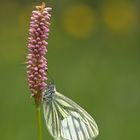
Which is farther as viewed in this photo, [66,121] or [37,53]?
[66,121]

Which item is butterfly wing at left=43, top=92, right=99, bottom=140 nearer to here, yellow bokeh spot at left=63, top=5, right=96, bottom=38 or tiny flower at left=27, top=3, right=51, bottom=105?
tiny flower at left=27, top=3, right=51, bottom=105

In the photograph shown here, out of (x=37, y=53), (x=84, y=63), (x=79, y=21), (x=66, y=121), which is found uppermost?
(x=79, y=21)

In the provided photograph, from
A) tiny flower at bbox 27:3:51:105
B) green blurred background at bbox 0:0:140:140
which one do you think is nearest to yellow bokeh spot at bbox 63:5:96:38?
green blurred background at bbox 0:0:140:140

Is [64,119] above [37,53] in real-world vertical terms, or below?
below

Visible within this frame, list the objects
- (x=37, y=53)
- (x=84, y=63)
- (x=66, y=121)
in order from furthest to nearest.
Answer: (x=84, y=63)
(x=66, y=121)
(x=37, y=53)

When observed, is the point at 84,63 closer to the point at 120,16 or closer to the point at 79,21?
the point at 79,21

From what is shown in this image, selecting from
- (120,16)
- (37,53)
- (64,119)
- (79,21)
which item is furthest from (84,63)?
(37,53)
